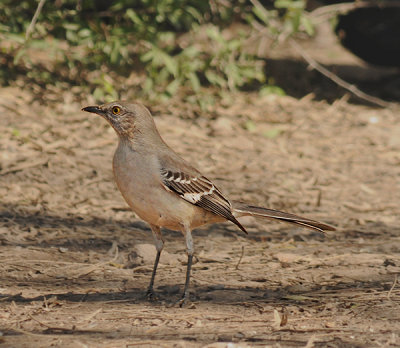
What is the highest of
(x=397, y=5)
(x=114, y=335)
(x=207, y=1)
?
(x=397, y=5)

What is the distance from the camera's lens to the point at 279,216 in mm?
5461

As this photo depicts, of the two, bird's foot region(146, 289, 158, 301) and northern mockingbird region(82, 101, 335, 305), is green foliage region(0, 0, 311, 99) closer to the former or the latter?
northern mockingbird region(82, 101, 335, 305)

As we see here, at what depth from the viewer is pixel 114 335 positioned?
14.0 feet

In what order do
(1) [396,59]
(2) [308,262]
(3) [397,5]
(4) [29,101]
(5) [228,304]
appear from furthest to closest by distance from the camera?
(1) [396,59] → (3) [397,5] → (4) [29,101] → (2) [308,262] → (5) [228,304]

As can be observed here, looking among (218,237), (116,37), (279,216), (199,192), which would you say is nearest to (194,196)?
(199,192)

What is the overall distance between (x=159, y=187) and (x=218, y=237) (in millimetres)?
1813

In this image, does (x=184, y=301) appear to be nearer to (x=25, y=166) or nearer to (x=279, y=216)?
(x=279, y=216)

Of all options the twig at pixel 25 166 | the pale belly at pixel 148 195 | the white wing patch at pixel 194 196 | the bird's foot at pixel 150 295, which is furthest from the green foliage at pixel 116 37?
the bird's foot at pixel 150 295

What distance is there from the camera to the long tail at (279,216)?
17.8ft

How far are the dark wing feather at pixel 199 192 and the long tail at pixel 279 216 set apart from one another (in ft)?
0.44

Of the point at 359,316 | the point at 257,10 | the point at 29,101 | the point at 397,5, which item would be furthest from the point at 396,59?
the point at 359,316

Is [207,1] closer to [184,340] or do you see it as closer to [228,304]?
[228,304]

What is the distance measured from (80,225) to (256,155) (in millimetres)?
3130

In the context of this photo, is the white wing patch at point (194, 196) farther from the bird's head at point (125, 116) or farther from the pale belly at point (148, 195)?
the bird's head at point (125, 116)
